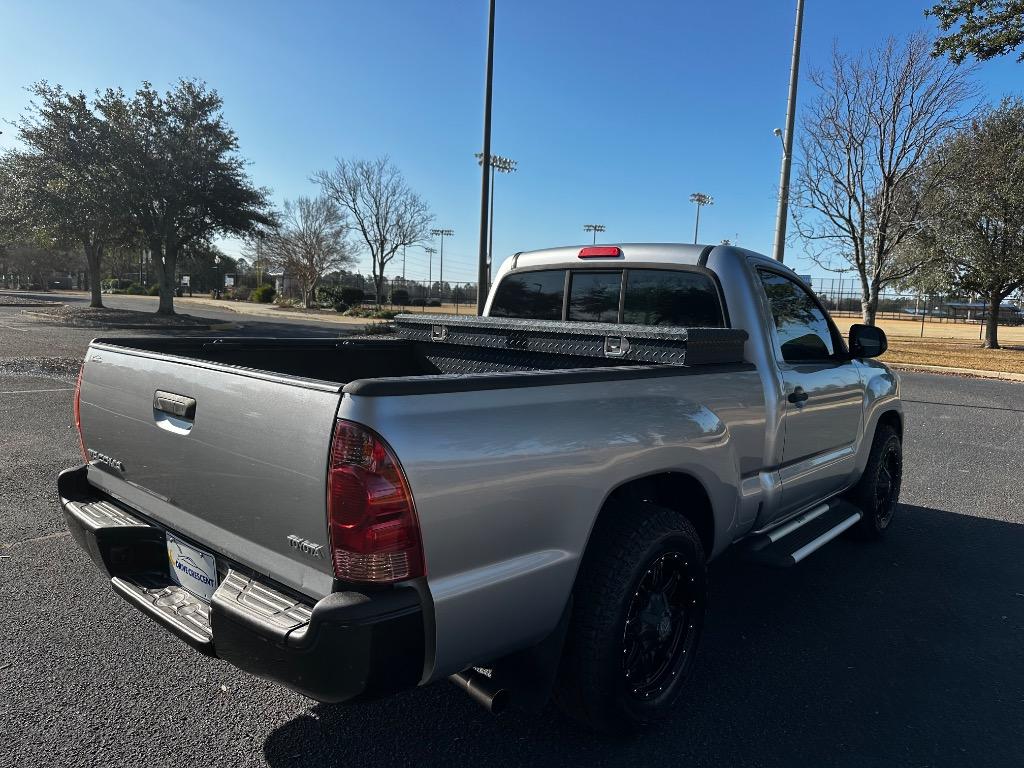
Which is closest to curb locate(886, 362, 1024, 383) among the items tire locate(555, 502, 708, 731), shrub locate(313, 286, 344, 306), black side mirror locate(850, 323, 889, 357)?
black side mirror locate(850, 323, 889, 357)

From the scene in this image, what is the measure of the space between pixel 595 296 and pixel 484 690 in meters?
2.47

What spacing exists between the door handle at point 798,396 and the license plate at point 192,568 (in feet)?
8.85

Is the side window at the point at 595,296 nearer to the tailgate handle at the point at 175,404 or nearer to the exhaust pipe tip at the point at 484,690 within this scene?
the exhaust pipe tip at the point at 484,690

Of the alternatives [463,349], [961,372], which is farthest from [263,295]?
[463,349]

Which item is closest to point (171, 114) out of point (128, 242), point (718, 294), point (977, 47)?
point (128, 242)

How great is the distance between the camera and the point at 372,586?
1.90m

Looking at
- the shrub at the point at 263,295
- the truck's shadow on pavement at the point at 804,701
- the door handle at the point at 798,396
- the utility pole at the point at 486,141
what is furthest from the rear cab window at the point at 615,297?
the shrub at the point at 263,295

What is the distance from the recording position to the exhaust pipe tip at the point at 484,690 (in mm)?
2172

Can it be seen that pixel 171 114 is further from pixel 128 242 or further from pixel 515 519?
pixel 515 519

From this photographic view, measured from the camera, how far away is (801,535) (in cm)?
360

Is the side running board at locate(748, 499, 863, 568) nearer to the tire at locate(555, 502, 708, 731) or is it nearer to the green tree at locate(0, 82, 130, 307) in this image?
the tire at locate(555, 502, 708, 731)

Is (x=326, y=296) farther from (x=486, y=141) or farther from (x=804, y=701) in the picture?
(x=804, y=701)

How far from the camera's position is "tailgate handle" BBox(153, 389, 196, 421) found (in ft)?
7.48

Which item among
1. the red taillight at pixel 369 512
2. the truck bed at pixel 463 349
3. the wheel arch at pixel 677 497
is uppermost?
the truck bed at pixel 463 349
